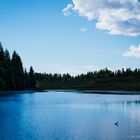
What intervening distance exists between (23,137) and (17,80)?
412ft

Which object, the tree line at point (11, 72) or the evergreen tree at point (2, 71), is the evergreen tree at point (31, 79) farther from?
the evergreen tree at point (2, 71)

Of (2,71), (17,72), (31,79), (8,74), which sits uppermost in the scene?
(17,72)

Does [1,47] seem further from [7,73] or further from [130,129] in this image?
[130,129]

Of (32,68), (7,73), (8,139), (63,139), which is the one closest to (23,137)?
(8,139)

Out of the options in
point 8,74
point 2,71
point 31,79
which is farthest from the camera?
point 31,79

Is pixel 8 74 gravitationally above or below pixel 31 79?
above

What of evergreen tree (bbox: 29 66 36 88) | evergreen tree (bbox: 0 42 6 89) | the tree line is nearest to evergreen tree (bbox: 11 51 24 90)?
the tree line

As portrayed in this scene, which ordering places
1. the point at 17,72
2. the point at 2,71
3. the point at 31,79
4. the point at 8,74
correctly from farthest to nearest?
the point at 31,79 < the point at 17,72 < the point at 8,74 < the point at 2,71

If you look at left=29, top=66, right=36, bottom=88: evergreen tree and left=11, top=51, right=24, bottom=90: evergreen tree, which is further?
left=29, top=66, right=36, bottom=88: evergreen tree

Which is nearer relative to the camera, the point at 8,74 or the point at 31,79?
the point at 8,74

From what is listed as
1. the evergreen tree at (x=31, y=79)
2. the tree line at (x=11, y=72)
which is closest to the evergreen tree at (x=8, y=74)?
the tree line at (x=11, y=72)

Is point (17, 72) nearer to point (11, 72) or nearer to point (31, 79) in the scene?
point (11, 72)

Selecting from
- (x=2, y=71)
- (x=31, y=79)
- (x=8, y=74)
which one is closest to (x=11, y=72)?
(x=8, y=74)

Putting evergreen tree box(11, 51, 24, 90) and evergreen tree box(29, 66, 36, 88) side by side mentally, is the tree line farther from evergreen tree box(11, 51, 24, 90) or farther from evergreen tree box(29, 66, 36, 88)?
evergreen tree box(29, 66, 36, 88)
